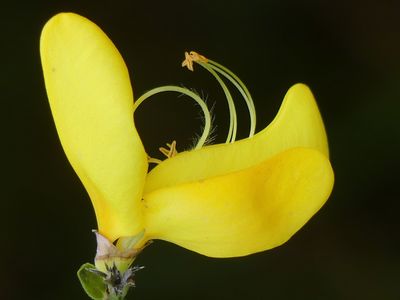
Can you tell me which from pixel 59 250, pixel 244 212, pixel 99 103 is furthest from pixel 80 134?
pixel 59 250

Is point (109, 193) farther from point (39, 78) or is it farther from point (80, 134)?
point (39, 78)

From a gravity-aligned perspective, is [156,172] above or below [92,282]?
above

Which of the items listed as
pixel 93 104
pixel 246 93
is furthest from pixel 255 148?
pixel 93 104

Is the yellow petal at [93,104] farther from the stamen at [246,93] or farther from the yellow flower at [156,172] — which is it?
the stamen at [246,93]

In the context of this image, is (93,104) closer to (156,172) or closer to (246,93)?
(156,172)

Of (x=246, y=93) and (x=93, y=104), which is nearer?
(x=93, y=104)

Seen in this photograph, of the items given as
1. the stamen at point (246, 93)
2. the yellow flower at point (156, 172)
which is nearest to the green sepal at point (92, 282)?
the yellow flower at point (156, 172)
